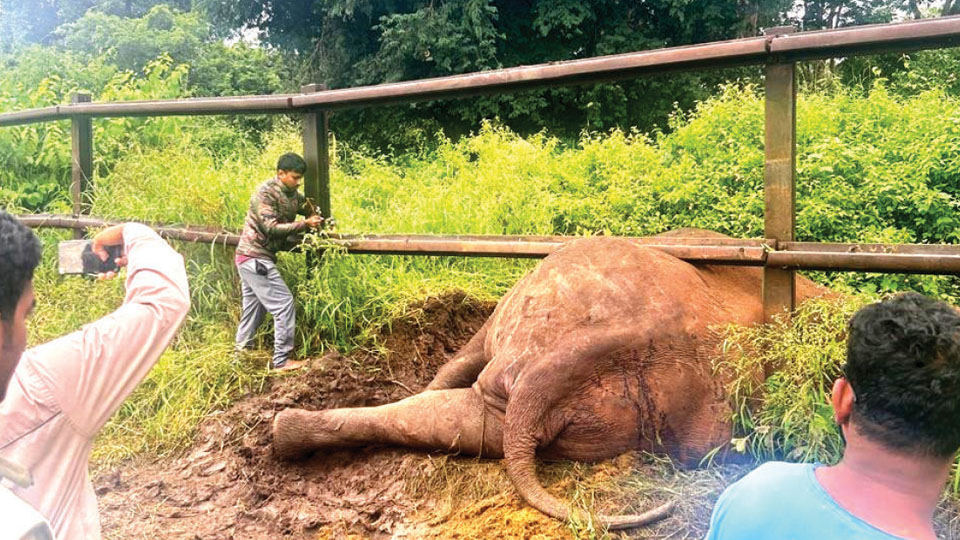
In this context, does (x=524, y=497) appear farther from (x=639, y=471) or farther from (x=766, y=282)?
(x=766, y=282)

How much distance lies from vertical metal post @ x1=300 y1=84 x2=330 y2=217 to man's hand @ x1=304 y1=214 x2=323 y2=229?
4.4 inches

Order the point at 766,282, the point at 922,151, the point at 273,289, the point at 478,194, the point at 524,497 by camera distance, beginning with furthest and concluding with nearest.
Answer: the point at 478,194, the point at 922,151, the point at 273,289, the point at 766,282, the point at 524,497

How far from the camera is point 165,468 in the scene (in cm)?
392

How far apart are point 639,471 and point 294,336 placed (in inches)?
93.4

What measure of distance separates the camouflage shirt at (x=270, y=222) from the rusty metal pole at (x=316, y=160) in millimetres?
109

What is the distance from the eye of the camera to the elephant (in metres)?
3.05

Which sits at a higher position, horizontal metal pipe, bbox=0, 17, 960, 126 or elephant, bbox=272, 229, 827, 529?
horizontal metal pipe, bbox=0, 17, 960, 126

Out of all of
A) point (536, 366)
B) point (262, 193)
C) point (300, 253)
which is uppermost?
point (262, 193)

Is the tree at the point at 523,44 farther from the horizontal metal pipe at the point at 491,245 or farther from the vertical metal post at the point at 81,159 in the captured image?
the horizontal metal pipe at the point at 491,245

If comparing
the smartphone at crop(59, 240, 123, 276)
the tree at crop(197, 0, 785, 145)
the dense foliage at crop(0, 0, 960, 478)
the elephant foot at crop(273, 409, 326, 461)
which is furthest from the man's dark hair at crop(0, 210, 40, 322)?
the tree at crop(197, 0, 785, 145)

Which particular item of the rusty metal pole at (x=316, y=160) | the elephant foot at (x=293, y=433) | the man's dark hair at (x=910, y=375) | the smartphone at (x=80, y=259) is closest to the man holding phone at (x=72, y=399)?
the smartphone at (x=80, y=259)

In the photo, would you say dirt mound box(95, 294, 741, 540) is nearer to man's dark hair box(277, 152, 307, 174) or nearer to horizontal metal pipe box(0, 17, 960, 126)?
man's dark hair box(277, 152, 307, 174)

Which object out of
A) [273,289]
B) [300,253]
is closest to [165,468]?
[273,289]

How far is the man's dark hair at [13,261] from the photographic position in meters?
1.36
